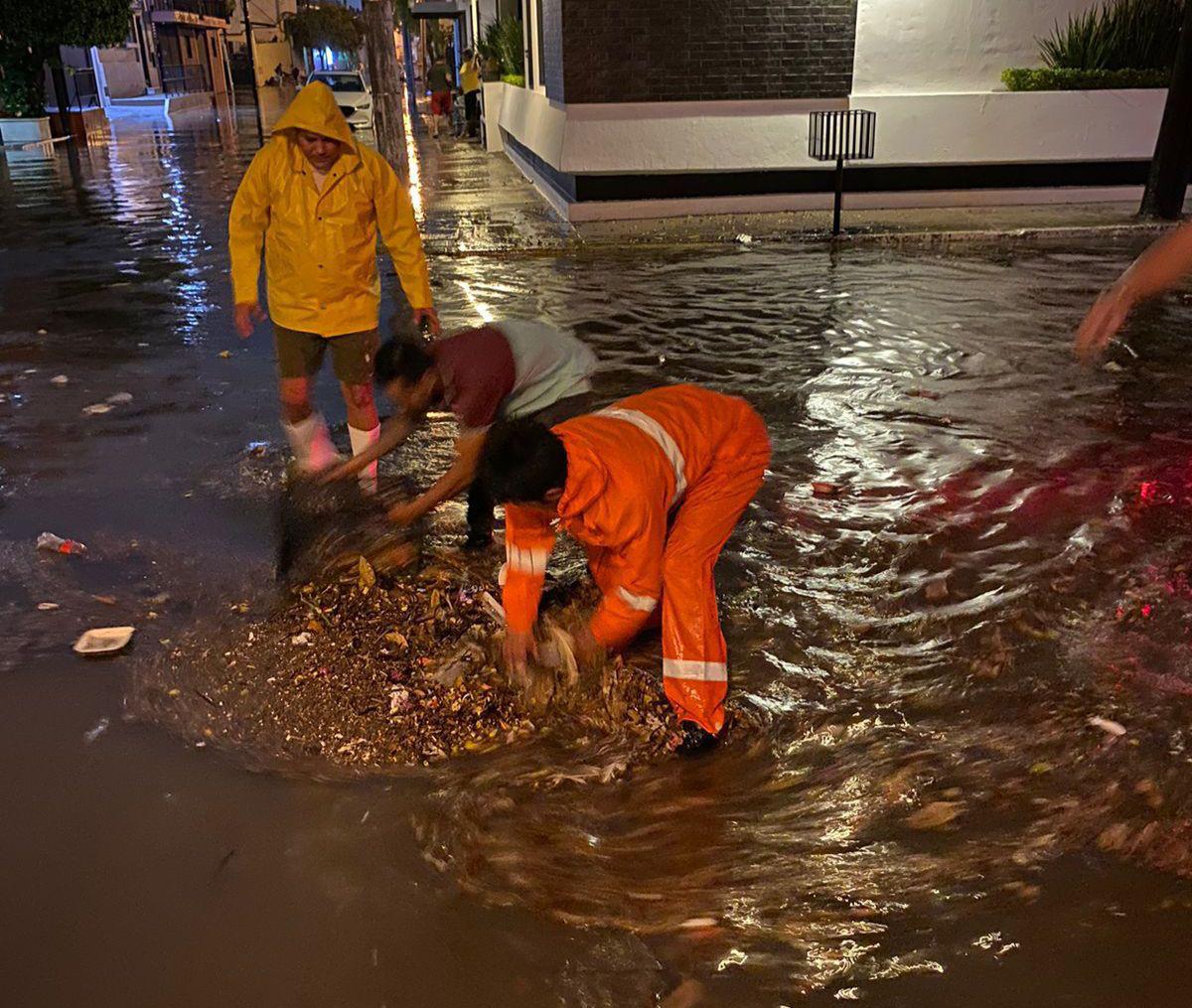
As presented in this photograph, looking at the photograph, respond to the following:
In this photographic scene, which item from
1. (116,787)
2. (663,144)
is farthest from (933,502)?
(663,144)

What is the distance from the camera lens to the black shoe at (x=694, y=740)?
3.28 m

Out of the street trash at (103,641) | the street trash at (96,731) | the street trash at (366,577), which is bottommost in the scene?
the street trash at (96,731)

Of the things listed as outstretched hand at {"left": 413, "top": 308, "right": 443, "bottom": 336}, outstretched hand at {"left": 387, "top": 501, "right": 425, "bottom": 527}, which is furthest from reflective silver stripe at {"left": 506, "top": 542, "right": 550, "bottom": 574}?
outstretched hand at {"left": 413, "top": 308, "right": 443, "bottom": 336}

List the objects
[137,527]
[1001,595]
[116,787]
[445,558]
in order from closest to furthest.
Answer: [116,787] → [1001,595] → [445,558] → [137,527]

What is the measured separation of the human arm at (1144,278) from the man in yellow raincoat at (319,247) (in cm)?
271

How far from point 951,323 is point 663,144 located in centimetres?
551

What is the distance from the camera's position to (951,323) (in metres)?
8.30

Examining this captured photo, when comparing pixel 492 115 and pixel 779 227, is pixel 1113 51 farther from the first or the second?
pixel 492 115

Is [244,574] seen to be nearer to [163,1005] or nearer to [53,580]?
[53,580]

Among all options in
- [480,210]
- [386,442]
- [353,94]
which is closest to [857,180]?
[480,210]

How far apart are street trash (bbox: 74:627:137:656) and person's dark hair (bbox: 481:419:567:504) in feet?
6.06

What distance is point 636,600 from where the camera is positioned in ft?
10.7

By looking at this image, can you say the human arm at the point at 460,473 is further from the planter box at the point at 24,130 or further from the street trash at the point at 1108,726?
the planter box at the point at 24,130

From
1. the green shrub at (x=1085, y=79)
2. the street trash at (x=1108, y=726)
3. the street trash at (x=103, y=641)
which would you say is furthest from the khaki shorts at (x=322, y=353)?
the green shrub at (x=1085, y=79)
